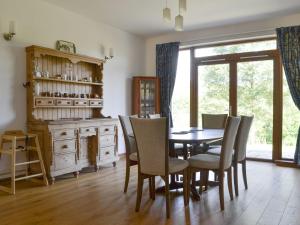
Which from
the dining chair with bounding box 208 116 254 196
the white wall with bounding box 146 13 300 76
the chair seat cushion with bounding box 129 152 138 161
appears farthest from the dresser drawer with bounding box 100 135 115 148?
the white wall with bounding box 146 13 300 76

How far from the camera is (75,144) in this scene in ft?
13.0

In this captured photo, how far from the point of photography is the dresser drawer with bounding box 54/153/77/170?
3.69m

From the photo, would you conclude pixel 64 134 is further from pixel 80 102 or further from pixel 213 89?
pixel 213 89

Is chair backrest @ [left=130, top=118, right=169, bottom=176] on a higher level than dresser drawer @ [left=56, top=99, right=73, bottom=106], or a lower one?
lower

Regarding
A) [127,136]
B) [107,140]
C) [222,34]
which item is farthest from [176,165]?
[222,34]

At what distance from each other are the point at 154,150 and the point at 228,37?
11.8 ft

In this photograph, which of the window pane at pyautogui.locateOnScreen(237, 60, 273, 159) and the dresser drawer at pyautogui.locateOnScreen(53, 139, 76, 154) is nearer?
the dresser drawer at pyautogui.locateOnScreen(53, 139, 76, 154)

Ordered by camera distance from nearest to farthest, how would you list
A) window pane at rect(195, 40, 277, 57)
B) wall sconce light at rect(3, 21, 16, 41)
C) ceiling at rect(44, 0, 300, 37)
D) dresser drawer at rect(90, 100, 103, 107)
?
wall sconce light at rect(3, 21, 16, 41)
ceiling at rect(44, 0, 300, 37)
dresser drawer at rect(90, 100, 103, 107)
window pane at rect(195, 40, 277, 57)

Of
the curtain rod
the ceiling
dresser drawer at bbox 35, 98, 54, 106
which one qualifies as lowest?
dresser drawer at bbox 35, 98, 54, 106

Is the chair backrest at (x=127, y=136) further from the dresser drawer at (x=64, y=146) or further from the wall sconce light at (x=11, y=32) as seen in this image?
the wall sconce light at (x=11, y=32)

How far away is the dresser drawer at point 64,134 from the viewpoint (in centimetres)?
367

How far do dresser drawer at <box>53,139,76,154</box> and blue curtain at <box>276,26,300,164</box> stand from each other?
3.59 m

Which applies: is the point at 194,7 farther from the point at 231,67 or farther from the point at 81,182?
the point at 81,182

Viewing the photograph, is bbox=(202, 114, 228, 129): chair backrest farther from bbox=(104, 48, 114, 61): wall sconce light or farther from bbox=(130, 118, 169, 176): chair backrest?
bbox=(104, 48, 114, 61): wall sconce light
